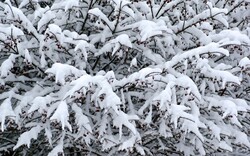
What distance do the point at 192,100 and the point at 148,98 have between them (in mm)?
449

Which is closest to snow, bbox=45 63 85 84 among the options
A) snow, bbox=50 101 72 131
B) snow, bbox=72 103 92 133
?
snow, bbox=50 101 72 131

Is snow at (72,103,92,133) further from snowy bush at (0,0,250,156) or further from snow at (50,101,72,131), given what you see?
snow at (50,101,72,131)

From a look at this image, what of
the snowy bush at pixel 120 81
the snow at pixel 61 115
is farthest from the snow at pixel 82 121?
the snow at pixel 61 115

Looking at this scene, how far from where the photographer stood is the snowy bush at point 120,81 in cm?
310

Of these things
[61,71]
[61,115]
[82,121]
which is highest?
[61,71]

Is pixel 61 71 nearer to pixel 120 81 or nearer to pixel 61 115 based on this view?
pixel 61 115

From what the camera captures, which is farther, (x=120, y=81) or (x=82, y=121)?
(x=120, y=81)

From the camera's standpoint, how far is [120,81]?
3.30m

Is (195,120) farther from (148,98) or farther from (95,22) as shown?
(95,22)

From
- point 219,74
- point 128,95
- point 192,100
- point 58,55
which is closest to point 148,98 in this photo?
point 128,95

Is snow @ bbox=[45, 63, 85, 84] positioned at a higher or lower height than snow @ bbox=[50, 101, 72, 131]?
higher

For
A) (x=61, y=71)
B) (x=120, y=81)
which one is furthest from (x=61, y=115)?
(x=120, y=81)

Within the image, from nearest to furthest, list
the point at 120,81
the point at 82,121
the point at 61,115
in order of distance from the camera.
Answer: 1. the point at 61,115
2. the point at 82,121
3. the point at 120,81

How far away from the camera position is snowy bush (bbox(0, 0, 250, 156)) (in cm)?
310
